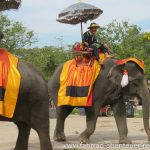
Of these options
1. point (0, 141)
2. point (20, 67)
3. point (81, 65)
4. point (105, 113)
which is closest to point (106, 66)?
point (81, 65)

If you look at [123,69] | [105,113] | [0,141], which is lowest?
→ [105,113]

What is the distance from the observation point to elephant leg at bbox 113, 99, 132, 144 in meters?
10.4

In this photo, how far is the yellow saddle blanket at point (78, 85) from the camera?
34.8 ft

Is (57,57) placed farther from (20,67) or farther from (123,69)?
(20,67)

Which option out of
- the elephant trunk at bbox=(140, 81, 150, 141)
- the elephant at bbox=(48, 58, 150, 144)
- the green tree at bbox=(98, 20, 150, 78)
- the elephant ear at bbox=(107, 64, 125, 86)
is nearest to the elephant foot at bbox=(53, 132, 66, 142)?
the elephant at bbox=(48, 58, 150, 144)

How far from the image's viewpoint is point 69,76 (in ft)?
36.1

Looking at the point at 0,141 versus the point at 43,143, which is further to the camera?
the point at 0,141

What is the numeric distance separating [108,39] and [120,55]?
5.51 feet

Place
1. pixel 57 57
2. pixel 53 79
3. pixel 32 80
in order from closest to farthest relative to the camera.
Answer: pixel 32 80 → pixel 53 79 → pixel 57 57

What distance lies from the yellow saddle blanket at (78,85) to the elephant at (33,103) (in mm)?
3654

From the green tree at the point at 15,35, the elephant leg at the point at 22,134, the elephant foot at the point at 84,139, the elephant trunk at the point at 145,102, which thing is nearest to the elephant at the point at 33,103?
the elephant leg at the point at 22,134

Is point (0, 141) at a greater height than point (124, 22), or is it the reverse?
point (124, 22)

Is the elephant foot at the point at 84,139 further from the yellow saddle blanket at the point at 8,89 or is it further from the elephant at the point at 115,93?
the yellow saddle blanket at the point at 8,89

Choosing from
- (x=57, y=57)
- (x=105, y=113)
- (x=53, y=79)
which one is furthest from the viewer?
(x=57, y=57)
